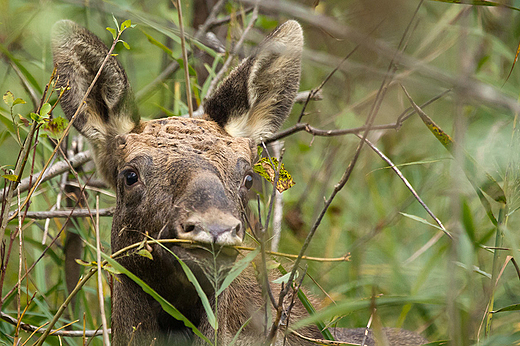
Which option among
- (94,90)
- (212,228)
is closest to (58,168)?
(94,90)

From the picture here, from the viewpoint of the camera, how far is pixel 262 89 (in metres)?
4.70

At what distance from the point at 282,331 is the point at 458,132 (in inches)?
94.6

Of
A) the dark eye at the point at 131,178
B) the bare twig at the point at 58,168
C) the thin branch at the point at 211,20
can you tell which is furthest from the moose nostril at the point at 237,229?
the thin branch at the point at 211,20

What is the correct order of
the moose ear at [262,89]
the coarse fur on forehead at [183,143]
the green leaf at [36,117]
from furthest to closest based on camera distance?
the moose ear at [262,89] < the coarse fur on forehead at [183,143] < the green leaf at [36,117]

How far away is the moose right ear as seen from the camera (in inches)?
157

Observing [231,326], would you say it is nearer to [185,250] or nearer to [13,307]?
[185,250]

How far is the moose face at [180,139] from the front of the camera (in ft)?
10.1

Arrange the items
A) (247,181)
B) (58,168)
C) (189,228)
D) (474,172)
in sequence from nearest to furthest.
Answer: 1. (189,228)
2. (474,172)
3. (247,181)
4. (58,168)

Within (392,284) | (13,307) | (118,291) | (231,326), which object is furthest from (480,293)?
(13,307)

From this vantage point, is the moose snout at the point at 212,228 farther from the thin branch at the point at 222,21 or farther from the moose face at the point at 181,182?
the thin branch at the point at 222,21

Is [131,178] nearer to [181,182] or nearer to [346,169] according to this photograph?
[181,182]

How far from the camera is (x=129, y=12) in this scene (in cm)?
438

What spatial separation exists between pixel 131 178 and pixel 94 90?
1.06 meters

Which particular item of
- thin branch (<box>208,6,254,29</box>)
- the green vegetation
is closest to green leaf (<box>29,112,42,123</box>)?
the green vegetation
